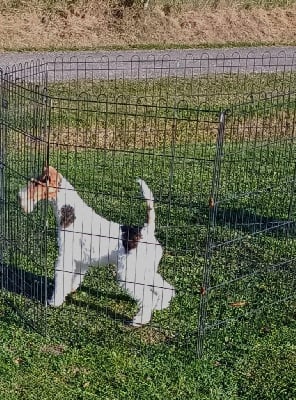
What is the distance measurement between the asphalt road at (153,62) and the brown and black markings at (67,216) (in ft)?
25.9

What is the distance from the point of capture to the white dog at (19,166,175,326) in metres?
5.66

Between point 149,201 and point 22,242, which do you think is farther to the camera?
point 22,242

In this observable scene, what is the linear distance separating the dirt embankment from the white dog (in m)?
11.9

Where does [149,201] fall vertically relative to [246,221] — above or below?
above

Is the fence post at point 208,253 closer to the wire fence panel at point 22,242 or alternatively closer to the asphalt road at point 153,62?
the wire fence panel at point 22,242

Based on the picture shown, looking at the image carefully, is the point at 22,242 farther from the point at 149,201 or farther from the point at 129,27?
the point at 129,27

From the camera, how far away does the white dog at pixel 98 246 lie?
5664 millimetres

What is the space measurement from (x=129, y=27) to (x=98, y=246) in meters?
13.8

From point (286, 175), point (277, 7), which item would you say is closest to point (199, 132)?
point (286, 175)

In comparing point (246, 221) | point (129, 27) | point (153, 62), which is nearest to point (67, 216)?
point (246, 221)

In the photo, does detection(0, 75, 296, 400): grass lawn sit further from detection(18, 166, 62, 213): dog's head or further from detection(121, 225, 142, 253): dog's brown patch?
detection(121, 225, 142, 253): dog's brown patch

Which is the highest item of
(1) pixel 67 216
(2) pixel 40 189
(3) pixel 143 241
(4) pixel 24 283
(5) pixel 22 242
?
(2) pixel 40 189

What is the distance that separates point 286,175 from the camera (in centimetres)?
1010

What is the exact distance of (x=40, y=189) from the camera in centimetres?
572
